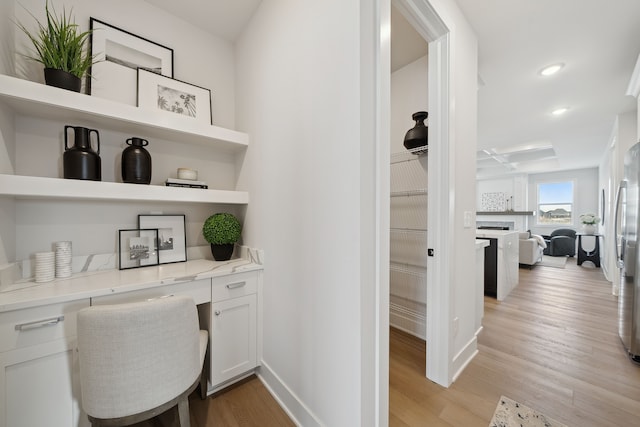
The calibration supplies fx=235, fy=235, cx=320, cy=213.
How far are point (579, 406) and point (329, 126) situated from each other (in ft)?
7.35

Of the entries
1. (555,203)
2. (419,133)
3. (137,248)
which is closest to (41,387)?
(137,248)

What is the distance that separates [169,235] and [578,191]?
35.4 ft

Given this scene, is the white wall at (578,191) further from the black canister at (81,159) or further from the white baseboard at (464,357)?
the black canister at (81,159)

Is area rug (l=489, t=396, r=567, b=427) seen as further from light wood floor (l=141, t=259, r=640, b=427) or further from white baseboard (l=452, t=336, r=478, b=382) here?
white baseboard (l=452, t=336, r=478, b=382)

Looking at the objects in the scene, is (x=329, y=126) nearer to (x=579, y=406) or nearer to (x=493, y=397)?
(x=493, y=397)

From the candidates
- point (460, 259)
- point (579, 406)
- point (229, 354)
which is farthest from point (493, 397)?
point (229, 354)

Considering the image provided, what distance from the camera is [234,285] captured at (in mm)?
1560

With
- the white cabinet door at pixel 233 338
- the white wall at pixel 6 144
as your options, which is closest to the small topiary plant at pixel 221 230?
the white cabinet door at pixel 233 338

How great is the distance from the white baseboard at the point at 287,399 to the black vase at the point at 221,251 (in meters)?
0.81

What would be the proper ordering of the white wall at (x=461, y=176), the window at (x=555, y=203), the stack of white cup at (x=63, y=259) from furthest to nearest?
the window at (x=555, y=203) < the white wall at (x=461, y=176) < the stack of white cup at (x=63, y=259)

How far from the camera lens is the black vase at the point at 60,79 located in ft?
4.07

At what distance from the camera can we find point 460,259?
68.2 inches

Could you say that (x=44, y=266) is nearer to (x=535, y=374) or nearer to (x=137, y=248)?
(x=137, y=248)

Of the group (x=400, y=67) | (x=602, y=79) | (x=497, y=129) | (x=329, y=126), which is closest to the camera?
(x=329, y=126)
